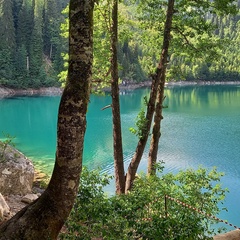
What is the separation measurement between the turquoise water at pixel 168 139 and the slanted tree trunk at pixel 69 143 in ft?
35.8

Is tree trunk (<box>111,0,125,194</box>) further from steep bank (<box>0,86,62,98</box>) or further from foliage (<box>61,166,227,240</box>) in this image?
steep bank (<box>0,86,62,98</box>)

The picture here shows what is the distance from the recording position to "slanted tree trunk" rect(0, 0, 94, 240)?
3686 mm

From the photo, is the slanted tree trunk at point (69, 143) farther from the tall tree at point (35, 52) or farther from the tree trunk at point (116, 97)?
the tall tree at point (35, 52)

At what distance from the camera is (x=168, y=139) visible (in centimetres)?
2767

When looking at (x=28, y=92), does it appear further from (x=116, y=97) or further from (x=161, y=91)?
(x=161, y=91)

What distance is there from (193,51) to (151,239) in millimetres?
6713

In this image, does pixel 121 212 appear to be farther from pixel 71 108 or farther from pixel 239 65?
pixel 239 65

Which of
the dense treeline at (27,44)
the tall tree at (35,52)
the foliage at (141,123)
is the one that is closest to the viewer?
the foliage at (141,123)

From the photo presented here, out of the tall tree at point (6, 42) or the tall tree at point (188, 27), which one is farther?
the tall tree at point (6, 42)

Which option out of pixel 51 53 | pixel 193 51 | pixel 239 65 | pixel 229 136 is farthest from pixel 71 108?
pixel 239 65

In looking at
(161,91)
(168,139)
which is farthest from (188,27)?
(168,139)

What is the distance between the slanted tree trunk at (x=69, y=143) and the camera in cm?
369

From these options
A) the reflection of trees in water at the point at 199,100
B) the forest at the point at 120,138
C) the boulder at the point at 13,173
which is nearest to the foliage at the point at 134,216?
the forest at the point at 120,138

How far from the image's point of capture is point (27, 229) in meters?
3.75
